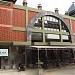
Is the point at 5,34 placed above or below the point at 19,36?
above

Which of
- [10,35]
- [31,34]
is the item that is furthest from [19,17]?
[10,35]

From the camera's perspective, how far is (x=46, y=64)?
27.7 meters

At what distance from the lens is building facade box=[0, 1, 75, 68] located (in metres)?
27.0

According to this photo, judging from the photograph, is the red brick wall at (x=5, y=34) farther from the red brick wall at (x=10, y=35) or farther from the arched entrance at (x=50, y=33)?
the arched entrance at (x=50, y=33)

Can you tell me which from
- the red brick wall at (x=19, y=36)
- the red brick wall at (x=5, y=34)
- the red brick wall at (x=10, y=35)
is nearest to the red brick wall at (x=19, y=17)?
the red brick wall at (x=19, y=36)

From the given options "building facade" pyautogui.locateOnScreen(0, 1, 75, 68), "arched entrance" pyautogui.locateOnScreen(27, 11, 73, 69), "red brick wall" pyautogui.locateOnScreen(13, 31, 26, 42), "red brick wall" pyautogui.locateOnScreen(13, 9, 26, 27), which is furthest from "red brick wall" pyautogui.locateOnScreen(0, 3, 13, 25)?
"arched entrance" pyautogui.locateOnScreen(27, 11, 73, 69)

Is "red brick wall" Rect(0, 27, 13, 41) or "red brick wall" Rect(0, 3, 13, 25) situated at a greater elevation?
"red brick wall" Rect(0, 3, 13, 25)

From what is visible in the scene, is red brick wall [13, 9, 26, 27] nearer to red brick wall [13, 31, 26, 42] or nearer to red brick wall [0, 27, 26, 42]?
red brick wall [13, 31, 26, 42]

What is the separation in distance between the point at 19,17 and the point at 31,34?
3342mm

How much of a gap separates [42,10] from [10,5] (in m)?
6.63

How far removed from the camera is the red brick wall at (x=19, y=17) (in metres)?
28.4

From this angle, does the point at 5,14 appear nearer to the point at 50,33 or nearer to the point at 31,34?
the point at 31,34

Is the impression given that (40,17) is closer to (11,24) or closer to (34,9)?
(34,9)

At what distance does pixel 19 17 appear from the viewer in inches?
1141
